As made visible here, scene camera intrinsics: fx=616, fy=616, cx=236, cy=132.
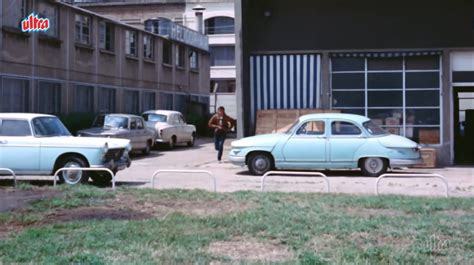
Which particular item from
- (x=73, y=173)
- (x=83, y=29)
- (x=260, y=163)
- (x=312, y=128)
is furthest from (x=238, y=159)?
(x=83, y=29)

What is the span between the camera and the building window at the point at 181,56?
127 feet

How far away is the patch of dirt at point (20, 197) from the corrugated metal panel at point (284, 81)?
923 centimetres

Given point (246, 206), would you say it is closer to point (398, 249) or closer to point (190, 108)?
point (398, 249)

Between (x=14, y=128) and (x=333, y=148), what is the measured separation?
752 cm

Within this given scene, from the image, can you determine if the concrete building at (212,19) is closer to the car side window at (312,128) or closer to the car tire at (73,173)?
the car side window at (312,128)

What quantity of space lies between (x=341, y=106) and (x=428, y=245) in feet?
42.0

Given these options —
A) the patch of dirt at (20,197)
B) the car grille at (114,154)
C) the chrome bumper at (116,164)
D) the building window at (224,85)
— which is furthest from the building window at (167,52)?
the patch of dirt at (20,197)

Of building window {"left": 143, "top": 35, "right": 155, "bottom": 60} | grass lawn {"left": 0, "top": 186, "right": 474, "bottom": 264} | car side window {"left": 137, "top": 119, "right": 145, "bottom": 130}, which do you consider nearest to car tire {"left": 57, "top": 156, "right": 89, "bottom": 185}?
grass lawn {"left": 0, "top": 186, "right": 474, "bottom": 264}

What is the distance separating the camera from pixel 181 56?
39.4 metres

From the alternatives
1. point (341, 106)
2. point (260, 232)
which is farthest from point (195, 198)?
point (341, 106)

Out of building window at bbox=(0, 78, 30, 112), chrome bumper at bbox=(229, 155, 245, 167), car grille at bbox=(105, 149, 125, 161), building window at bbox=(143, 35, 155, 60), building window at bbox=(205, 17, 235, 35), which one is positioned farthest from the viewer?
building window at bbox=(205, 17, 235, 35)

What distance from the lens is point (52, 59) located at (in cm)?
2430

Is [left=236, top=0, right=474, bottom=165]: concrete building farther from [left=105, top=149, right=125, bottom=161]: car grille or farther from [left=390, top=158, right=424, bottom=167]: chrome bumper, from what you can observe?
[left=105, top=149, right=125, bottom=161]: car grille

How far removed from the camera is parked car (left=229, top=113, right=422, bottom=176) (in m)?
15.3
